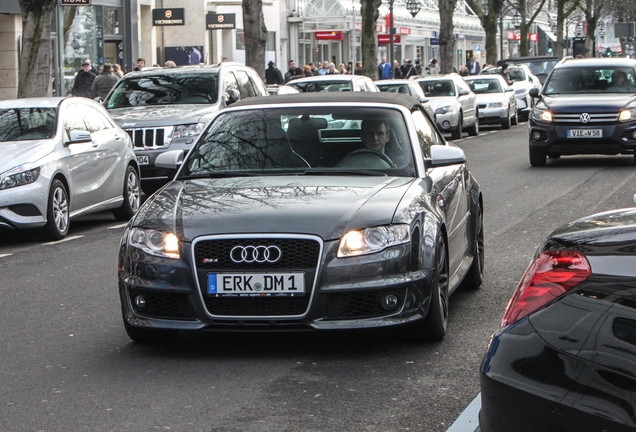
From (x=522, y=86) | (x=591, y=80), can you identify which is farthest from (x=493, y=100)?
(x=591, y=80)

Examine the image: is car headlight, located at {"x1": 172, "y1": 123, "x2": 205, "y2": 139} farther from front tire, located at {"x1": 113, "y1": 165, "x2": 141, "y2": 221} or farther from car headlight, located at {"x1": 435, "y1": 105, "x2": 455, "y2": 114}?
car headlight, located at {"x1": 435, "y1": 105, "x2": 455, "y2": 114}

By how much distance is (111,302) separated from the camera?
777cm

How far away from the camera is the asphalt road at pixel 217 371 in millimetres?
4816

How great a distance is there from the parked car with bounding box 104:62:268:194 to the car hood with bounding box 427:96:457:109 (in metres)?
9.10

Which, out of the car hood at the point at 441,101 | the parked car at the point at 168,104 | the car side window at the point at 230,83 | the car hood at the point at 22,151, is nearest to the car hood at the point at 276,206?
the car hood at the point at 22,151

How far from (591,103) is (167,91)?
6.67 m

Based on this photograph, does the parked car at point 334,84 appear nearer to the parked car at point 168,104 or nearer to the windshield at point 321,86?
the windshield at point 321,86

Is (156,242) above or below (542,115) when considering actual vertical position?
below

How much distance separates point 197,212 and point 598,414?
3.35m

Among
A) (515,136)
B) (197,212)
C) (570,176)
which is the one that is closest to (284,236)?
(197,212)

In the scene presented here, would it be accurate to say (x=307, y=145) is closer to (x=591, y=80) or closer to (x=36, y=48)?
(x=36, y=48)

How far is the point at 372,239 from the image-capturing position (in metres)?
5.74

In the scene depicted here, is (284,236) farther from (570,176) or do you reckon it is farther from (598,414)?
(570,176)

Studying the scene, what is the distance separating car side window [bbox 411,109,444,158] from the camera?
7.16 metres
